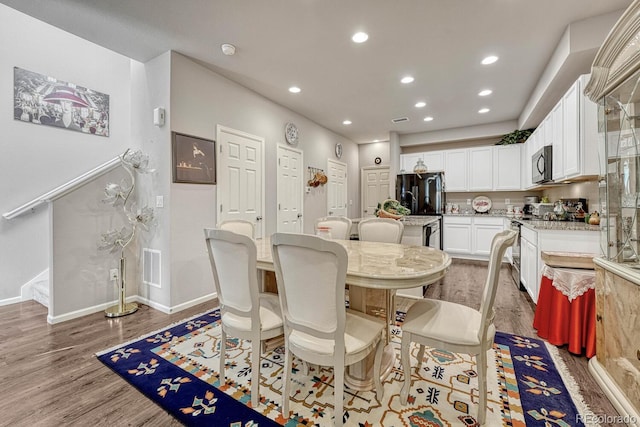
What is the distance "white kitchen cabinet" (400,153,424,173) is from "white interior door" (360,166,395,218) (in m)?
0.80

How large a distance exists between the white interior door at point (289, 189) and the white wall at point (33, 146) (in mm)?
2736

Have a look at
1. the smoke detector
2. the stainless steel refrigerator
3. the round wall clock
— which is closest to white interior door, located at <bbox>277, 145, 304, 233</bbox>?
the round wall clock

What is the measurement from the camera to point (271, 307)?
1864 millimetres

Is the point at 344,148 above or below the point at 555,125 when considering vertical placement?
above

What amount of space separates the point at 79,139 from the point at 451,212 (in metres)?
6.93

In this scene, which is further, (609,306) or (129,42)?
(129,42)

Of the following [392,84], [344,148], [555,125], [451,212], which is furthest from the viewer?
[344,148]

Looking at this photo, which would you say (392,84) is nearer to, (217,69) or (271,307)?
(217,69)

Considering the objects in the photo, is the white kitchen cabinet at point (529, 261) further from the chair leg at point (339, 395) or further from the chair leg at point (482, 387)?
the chair leg at point (339, 395)

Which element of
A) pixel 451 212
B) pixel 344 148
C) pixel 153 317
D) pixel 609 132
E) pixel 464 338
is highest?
pixel 344 148

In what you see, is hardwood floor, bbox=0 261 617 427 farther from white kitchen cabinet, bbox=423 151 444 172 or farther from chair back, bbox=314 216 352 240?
white kitchen cabinet, bbox=423 151 444 172

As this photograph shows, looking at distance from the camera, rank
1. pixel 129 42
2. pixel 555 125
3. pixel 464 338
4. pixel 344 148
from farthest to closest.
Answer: pixel 344 148 < pixel 555 125 < pixel 129 42 < pixel 464 338

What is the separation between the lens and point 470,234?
559 cm

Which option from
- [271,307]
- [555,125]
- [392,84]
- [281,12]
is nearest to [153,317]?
[271,307]
